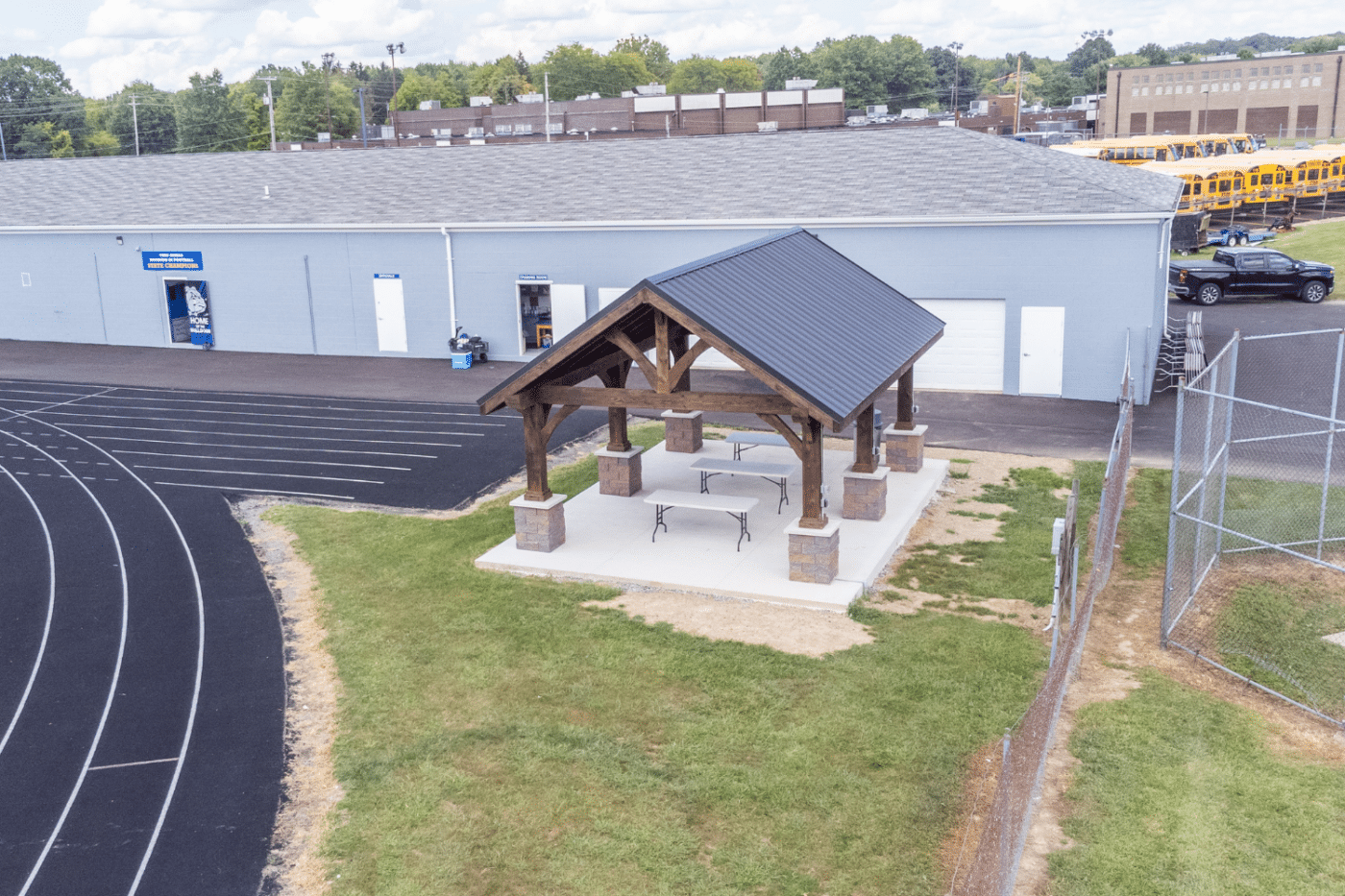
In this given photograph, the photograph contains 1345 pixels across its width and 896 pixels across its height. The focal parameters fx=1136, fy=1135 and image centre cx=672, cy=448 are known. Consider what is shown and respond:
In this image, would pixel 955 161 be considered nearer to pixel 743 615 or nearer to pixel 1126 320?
pixel 1126 320

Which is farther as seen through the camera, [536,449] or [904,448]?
[904,448]

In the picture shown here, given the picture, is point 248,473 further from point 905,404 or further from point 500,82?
point 500,82

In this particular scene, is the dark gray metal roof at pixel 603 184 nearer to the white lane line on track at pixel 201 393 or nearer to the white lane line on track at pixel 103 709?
the white lane line on track at pixel 201 393

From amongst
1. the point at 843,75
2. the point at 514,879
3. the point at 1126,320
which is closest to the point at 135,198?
the point at 1126,320

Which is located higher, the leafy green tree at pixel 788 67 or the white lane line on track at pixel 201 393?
the leafy green tree at pixel 788 67

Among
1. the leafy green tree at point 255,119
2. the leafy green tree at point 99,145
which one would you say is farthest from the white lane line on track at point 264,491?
the leafy green tree at point 99,145

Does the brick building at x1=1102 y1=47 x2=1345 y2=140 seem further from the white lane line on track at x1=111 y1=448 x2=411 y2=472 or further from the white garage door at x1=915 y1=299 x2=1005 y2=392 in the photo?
the white lane line on track at x1=111 y1=448 x2=411 y2=472

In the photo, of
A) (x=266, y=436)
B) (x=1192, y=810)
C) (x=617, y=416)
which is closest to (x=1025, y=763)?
(x=1192, y=810)
